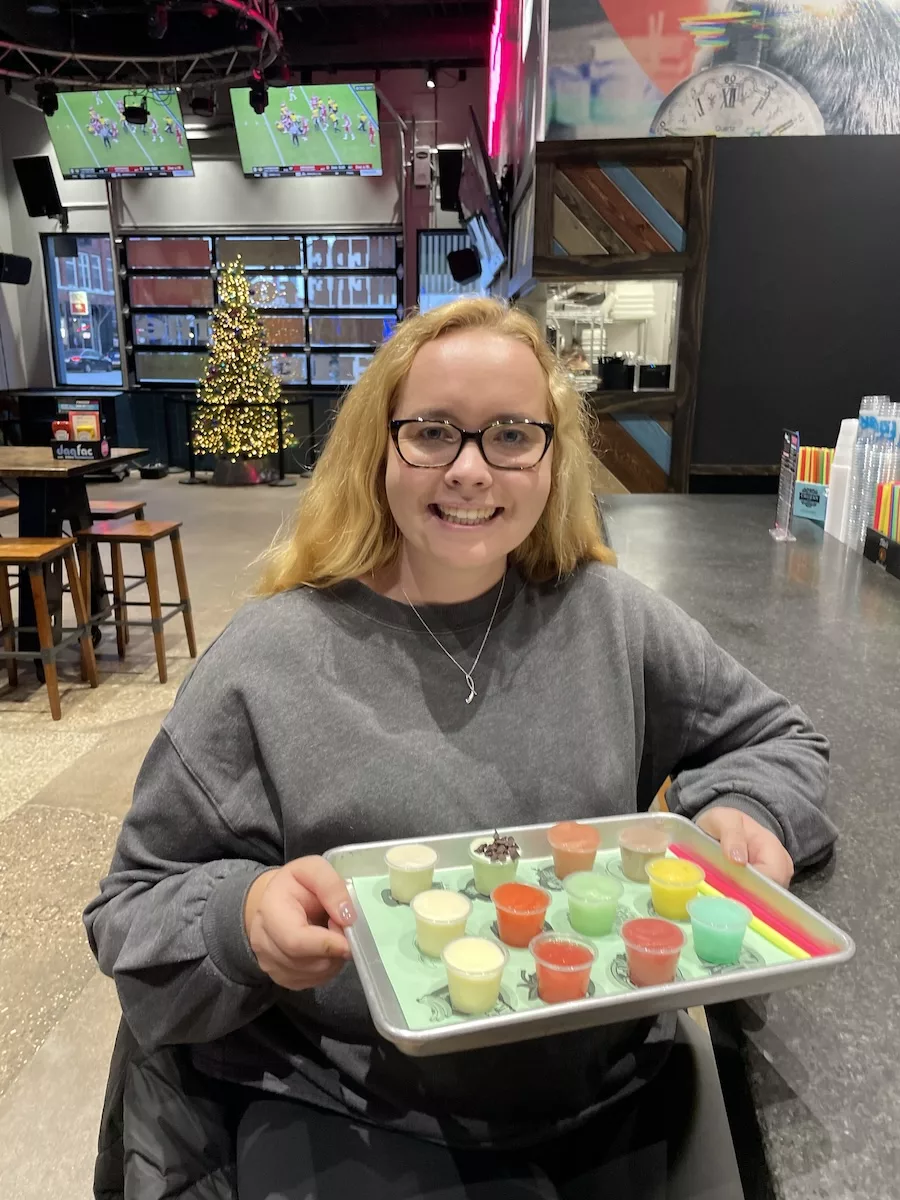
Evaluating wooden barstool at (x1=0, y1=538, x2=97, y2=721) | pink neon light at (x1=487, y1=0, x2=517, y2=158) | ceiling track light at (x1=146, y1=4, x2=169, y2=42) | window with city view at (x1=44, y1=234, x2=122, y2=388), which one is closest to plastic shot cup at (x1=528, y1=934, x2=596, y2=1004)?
wooden barstool at (x1=0, y1=538, x2=97, y2=721)

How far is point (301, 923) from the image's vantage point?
88 centimetres

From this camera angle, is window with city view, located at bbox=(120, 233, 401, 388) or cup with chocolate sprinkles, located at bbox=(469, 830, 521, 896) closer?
cup with chocolate sprinkles, located at bbox=(469, 830, 521, 896)

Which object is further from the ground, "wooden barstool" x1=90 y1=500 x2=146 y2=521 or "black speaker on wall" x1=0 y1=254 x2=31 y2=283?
"black speaker on wall" x1=0 y1=254 x2=31 y2=283

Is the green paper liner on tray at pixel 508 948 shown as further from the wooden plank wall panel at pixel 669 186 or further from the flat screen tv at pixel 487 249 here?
the flat screen tv at pixel 487 249

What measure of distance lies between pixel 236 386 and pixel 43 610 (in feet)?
22.1

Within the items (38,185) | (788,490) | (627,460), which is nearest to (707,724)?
(788,490)

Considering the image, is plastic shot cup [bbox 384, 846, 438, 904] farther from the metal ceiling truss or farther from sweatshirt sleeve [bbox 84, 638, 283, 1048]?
the metal ceiling truss

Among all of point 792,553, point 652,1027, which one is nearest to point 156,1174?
point 652,1027

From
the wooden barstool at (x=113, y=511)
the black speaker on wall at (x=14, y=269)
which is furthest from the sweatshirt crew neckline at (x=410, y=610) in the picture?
the black speaker on wall at (x=14, y=269)

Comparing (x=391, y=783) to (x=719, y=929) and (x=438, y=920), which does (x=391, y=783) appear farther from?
(x=719, y=929)

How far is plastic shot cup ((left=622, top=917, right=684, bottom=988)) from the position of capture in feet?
2.65

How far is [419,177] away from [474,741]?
37.0 feet

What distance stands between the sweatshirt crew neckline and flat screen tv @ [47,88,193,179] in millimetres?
10180

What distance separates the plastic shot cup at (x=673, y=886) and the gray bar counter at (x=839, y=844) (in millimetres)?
118
